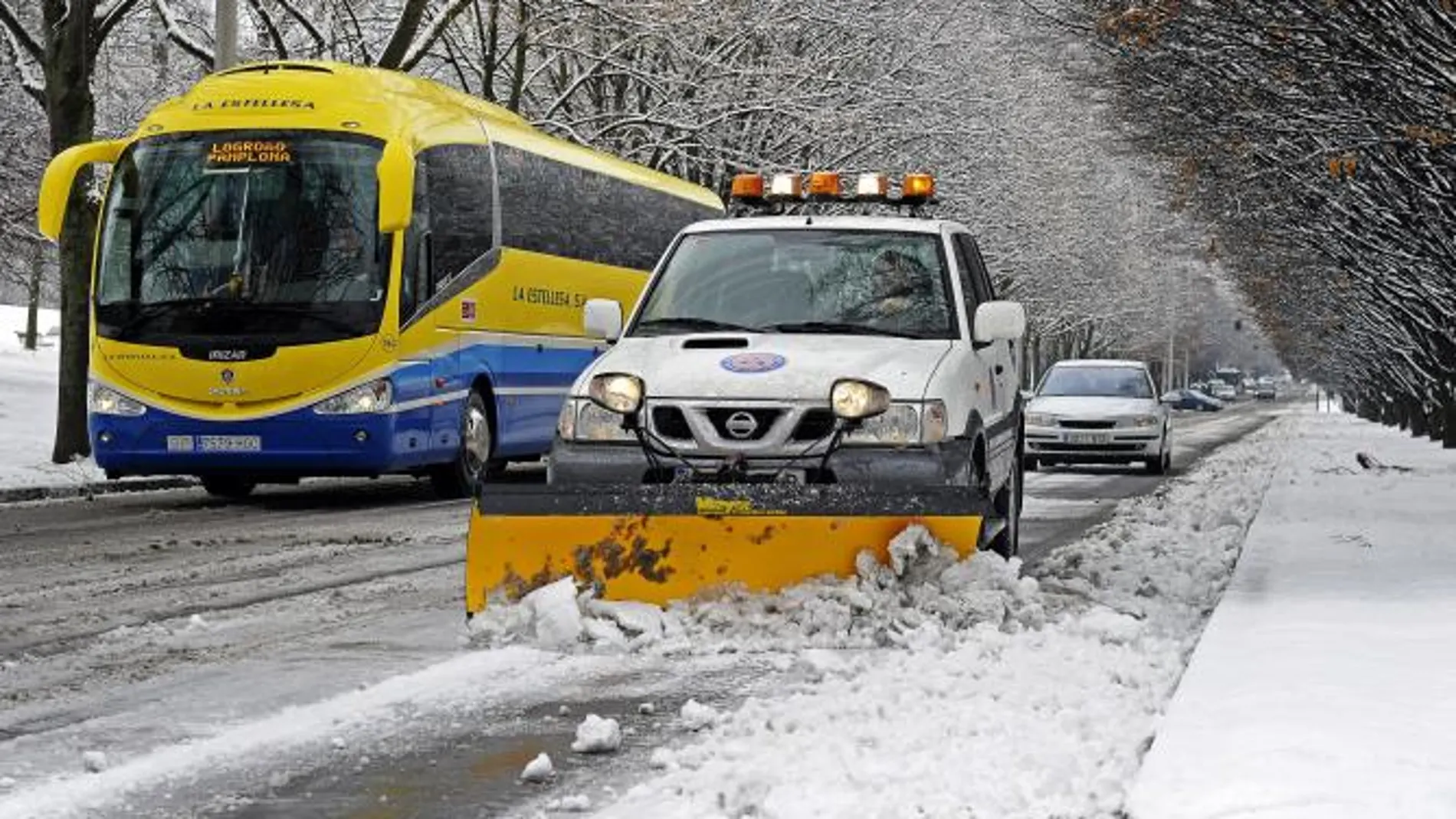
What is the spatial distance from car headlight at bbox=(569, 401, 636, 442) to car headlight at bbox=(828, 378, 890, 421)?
873 millimetres

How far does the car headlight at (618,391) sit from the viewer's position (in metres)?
8.86

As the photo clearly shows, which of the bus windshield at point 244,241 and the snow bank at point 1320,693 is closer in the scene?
the snow bank at point 1320,693

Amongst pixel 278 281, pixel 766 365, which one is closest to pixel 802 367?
pixel 766 365

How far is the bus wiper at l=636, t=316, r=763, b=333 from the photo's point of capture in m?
9.89

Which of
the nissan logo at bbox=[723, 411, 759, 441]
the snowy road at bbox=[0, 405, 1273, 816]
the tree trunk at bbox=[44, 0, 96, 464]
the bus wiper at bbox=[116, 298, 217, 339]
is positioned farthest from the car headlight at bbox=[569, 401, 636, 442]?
the tree trunk at bbox=[44, 0, 96, 464]

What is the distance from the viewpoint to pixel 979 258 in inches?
479

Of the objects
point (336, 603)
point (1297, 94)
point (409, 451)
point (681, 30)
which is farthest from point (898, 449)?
point (681, 30)

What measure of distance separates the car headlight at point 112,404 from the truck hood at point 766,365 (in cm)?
806

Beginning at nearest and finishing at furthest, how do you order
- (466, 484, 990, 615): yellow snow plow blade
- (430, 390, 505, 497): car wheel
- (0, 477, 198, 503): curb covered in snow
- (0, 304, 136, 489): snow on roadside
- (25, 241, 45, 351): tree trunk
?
1. (466, 484, 990, 615): yellow snow plow blade
2. (0, 477, 198, 503): curb covered in snow
3. (430, 390, 505, 497): car wheel
4. (0, 304, 136, 489): snow on roadside
5. (25, 241, 45, 351): tree trunk

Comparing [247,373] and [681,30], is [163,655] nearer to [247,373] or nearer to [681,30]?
[247,373]

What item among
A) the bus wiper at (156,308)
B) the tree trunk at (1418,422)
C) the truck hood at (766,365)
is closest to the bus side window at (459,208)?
the bus wiper at (156,308)

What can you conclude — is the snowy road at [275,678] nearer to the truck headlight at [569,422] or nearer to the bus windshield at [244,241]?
the truck headlight at [569,422]

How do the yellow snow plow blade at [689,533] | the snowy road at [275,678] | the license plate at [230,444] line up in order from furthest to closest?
the license plate at [230,444], the yellow snow plow blade at [689,533], the snowy road at [275,678]

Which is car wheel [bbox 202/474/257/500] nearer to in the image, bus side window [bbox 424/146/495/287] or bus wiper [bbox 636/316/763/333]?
bus side window [bbox 424/146/495/287]
